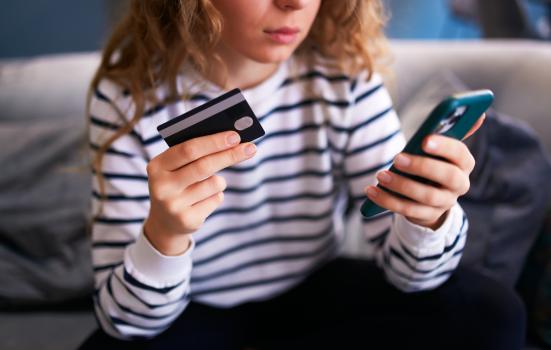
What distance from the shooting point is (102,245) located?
0.75 metres

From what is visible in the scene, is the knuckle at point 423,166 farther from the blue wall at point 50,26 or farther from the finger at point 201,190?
the blue wall at point 50,26

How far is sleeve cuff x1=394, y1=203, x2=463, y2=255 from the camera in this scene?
2.16ft

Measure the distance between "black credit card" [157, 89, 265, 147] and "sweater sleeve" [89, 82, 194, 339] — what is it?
201 mm

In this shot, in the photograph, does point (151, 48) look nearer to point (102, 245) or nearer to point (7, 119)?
point (102, 245)

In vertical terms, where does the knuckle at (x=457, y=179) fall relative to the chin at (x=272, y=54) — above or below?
below

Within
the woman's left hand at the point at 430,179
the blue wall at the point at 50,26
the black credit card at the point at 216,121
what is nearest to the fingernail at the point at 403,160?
the woman's left hand at the point at 430,179

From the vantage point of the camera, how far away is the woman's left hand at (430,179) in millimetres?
542

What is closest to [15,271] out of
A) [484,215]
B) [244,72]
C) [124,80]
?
[124,80]

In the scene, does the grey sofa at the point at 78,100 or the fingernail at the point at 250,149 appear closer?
the fingernail at the point at 250,149

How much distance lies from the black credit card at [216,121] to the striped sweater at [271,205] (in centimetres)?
18

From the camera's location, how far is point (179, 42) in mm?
738

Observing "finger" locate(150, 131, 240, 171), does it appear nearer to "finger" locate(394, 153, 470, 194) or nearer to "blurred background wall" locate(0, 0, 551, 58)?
"finger" locate(394, 153, 470, 194)

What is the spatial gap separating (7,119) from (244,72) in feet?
2.57

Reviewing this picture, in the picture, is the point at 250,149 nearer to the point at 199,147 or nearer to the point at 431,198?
the point at 199,147
